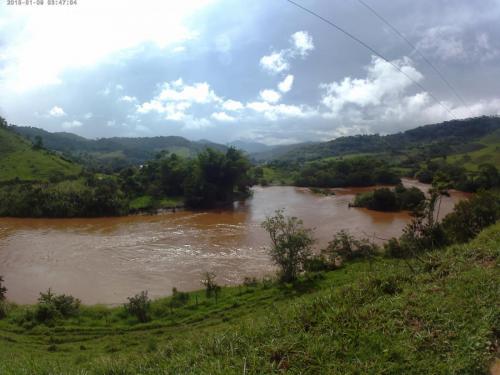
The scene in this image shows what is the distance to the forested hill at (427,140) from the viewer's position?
363 feet

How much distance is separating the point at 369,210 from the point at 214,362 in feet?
148

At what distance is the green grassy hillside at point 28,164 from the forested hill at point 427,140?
96.7 m

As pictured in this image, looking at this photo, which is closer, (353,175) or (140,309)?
(140,309)

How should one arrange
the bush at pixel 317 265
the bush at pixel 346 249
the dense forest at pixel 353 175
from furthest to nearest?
the dense forest at pixel 353 175 < the bush at pixel 346 249 < the bush at pixel 317 265

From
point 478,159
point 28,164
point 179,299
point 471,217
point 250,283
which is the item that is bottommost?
point 179,299

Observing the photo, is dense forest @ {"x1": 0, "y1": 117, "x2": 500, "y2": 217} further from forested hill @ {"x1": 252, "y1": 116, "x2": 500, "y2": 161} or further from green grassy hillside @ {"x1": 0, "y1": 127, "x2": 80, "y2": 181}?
forested hill @ {"x1": 252, "y1": 116, "x2": 500, "y2": 161}

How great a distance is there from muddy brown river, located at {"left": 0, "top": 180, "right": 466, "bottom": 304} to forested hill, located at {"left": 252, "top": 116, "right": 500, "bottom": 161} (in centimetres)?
7385

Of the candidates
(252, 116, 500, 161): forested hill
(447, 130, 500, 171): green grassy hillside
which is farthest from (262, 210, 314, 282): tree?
(252, 116, 500, 161): forested hill

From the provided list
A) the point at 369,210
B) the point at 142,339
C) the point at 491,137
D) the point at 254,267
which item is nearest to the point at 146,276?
the point at 254,267

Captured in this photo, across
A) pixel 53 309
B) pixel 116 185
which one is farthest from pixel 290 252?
pixel 116 185

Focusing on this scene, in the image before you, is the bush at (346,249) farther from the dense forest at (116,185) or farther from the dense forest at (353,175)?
the dense forest at (353,175)

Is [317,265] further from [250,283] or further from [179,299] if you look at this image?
[179,299]

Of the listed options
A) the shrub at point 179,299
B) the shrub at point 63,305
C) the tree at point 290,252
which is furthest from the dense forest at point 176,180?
the shrub at point 63,305

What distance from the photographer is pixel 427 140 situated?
140375 millimetres
